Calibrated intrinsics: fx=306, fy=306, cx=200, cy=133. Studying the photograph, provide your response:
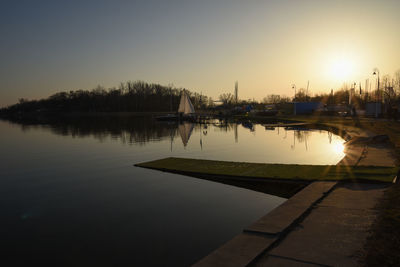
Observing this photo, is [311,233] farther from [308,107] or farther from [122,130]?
[308,107]

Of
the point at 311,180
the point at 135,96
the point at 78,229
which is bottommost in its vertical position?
the point at 78,229

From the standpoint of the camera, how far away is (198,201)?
39.6 ft

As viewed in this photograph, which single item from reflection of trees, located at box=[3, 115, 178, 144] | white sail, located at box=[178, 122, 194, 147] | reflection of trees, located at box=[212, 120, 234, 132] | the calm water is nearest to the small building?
reflection of trees, located at box=[212, 120, 234, 132]

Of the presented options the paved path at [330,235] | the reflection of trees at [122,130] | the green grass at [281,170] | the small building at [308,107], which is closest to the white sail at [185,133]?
the reflection of trees at [122,130]

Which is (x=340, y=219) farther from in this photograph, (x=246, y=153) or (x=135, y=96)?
(x=135, y=96)

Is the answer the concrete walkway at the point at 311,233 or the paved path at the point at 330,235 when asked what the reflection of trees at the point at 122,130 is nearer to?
the concrete walkway at the point at 311,233

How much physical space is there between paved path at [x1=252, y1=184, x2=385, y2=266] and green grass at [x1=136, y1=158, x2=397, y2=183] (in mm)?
2459

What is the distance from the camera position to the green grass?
1198 centimetres

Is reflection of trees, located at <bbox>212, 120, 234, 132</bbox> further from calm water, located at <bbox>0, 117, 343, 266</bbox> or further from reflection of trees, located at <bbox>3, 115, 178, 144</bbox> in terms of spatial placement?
calm water, located at <bbox>0, 117, 343, 266</bbox>

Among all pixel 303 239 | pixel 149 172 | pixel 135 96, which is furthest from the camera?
pixel 135 96

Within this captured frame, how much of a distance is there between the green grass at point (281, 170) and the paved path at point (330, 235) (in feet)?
8.07

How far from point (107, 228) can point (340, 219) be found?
678cm

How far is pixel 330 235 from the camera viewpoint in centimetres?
666

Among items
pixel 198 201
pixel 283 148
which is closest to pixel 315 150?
pixel 283 148
